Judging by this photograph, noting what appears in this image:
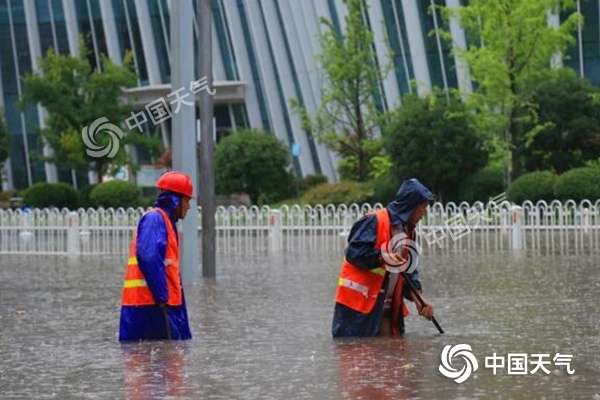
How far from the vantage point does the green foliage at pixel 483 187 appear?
35.5 metres

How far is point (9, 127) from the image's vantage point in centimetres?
6181

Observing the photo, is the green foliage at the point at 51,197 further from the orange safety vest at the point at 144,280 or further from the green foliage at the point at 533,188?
the orange safety vest at the point at 144,280

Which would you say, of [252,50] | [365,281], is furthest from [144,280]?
[252,50]

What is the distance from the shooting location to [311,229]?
1063 inches

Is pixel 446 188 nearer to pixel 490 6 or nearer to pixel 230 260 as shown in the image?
pixel 490 6

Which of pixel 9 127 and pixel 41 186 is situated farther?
pixel 9 127

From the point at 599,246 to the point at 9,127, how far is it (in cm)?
4194

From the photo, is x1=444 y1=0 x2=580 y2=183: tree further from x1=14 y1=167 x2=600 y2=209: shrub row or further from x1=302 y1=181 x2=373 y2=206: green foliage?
x1=302 y1=181 x2=373 y2=206: green foliage

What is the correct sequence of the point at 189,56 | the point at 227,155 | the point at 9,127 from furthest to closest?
1. the point at 9,127
2. the point at 227,155
3. the point at 189,56

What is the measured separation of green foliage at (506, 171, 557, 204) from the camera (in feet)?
103

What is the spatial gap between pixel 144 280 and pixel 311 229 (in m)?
17.1

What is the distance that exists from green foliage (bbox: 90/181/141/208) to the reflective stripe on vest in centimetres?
3142

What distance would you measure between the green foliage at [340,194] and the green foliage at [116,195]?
568cm

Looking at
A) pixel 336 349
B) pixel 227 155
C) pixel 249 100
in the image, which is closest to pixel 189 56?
pixel 336 349
